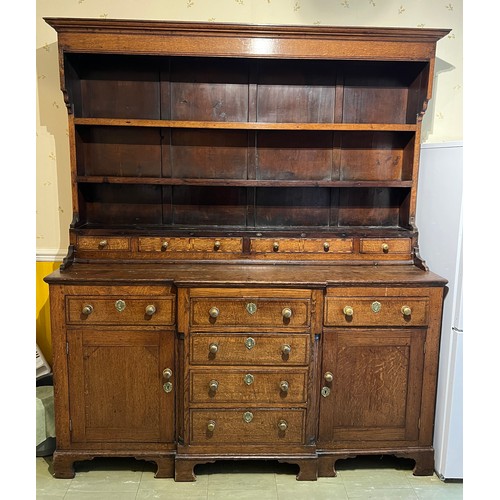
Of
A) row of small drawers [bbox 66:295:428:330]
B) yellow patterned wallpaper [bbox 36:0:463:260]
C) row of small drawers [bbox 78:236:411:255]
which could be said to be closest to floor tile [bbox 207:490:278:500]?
row of small drawers [bbox 66:295:428:330]

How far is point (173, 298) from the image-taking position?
201 centimetres

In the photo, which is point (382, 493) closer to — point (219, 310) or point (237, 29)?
point (219, 310)

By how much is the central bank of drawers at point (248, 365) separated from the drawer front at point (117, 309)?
127 millimetres

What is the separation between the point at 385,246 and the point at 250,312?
777 millimetres

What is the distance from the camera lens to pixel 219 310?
6.55 ft

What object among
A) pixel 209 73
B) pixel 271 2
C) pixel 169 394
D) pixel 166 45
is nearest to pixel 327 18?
pixel 271 2

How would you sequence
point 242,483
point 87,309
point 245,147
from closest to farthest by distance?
point 87,309
point 242,483
point 245,147

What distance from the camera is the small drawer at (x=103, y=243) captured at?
7.43 feet

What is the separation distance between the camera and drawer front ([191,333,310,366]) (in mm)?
2018

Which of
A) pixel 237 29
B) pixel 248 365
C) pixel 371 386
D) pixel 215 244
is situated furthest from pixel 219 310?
pixel 237 29

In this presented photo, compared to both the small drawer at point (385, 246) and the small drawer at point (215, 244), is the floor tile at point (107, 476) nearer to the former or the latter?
the small drawer at point (215, 244)

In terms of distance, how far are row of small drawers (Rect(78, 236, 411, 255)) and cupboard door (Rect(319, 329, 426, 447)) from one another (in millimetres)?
443

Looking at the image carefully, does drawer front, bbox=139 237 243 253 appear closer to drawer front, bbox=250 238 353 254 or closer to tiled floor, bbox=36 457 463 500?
Result: drawer front, bbox=250 238 353 254

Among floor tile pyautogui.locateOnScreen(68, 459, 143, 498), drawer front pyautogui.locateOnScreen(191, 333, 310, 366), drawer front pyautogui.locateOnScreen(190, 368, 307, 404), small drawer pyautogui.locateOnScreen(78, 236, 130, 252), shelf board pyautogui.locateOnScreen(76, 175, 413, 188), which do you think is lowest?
floor tile pyautogui.locateOnScreen(68, 459, 143, 498)
